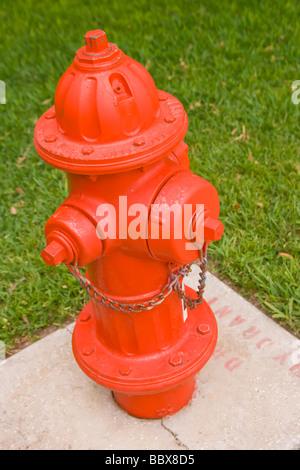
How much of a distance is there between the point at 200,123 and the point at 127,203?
8.30 ft

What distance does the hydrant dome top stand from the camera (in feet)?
5.88

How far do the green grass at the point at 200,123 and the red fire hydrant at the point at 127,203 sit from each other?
926 millimetres

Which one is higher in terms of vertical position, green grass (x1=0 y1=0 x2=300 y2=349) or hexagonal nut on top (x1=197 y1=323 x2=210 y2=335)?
hexagonal nut on top (x1=197 y1=323 x2=210 y2=335)

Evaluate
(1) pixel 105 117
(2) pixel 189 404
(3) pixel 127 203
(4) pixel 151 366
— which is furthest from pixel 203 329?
(1) pixel 105 117

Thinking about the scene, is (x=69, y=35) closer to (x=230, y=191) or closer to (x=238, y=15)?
(x=238, y=15)

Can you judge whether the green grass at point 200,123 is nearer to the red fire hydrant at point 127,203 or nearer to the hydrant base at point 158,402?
the hydrant base at point 158,402

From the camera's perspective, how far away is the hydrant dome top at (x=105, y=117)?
179 centimetres

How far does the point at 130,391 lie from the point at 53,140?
105 centimetres

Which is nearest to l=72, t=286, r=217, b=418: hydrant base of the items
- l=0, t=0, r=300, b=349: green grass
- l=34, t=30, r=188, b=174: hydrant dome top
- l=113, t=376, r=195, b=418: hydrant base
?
l=113, t=376, r=195, b=418: hydrant base

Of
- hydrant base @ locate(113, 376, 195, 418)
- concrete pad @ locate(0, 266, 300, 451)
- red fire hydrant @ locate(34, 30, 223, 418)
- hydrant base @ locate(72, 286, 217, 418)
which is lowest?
concrete pad @ locate(0, 266, 300, 451)

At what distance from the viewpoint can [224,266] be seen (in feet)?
10.8

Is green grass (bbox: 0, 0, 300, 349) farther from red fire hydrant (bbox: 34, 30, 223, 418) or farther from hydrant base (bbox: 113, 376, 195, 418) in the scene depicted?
Answer: red fire hydrant (bbox: 34, 30, 223, 418)
